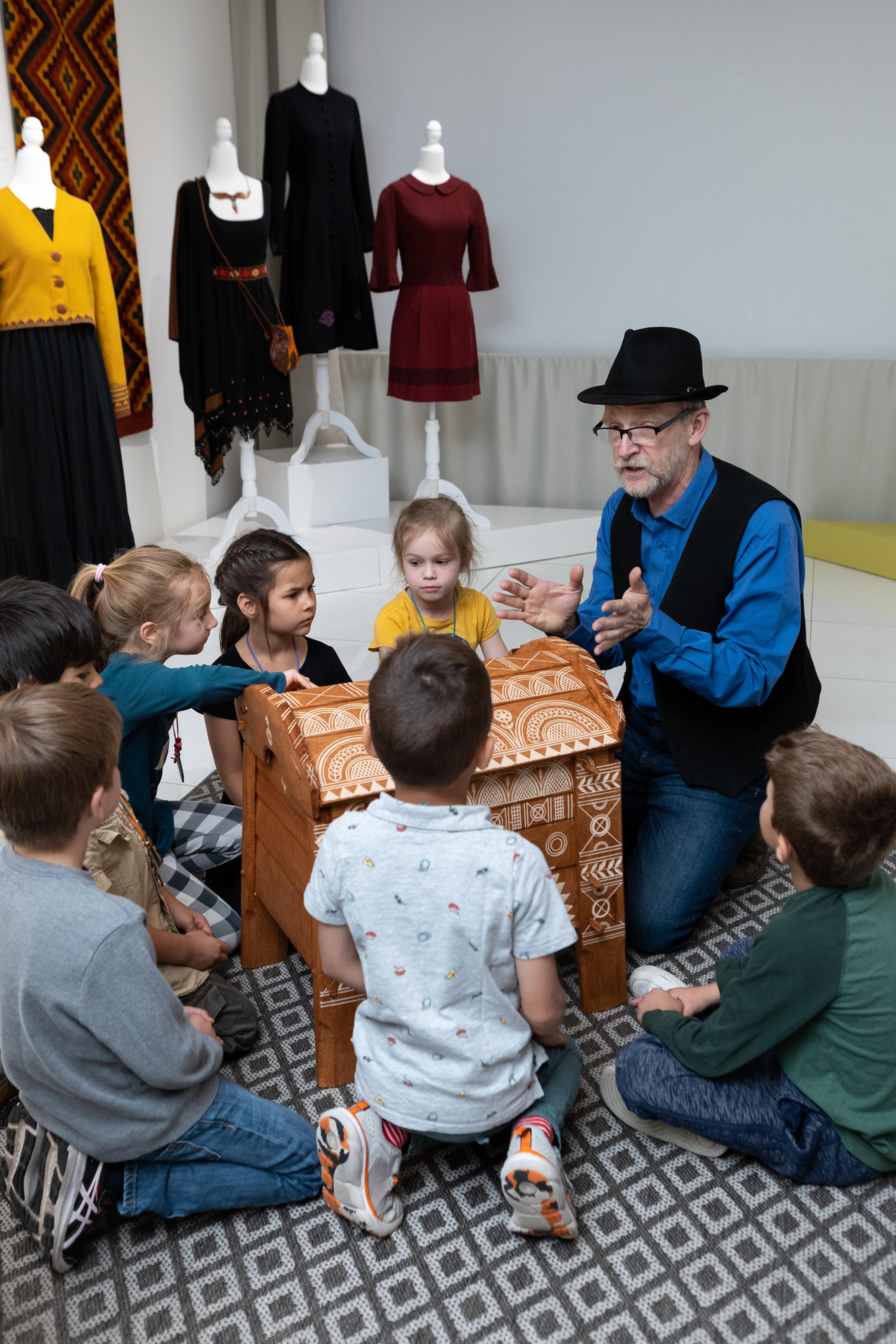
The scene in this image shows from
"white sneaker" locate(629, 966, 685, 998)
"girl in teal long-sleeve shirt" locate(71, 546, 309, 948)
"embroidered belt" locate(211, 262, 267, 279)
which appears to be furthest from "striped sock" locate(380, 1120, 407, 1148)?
"embroidered belt" locate(211, 262, 267, 279)

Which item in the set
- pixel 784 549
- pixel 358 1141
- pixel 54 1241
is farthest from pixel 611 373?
pixel 54 1241

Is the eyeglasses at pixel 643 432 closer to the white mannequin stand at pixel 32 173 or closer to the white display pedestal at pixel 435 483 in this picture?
the white mannequin stand at pixel 32 173

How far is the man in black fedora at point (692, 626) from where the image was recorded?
84.0 inches

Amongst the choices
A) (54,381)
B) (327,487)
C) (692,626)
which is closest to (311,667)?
(692,626)

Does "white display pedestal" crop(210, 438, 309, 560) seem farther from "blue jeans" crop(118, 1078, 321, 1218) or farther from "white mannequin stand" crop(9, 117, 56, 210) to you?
"blue jeans" crop(118, 1078, 321, 1218)

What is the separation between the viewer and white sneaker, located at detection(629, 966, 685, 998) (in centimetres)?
201

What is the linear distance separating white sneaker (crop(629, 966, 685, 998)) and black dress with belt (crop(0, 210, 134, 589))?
7.43 feet

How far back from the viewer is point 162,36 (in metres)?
4.55

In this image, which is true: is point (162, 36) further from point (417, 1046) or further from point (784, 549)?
point (417, 1046)

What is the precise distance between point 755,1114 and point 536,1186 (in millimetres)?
365

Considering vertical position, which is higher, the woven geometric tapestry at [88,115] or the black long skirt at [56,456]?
the woven geometric tapestry at [88,115]

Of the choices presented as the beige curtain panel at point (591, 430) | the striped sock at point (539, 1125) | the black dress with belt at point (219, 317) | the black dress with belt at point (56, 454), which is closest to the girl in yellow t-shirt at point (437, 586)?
the striped sock at point (539, 1125)

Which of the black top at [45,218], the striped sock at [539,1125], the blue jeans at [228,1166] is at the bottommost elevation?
the blue jeans at [228,1166]

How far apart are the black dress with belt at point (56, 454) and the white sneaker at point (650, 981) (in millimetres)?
2264
